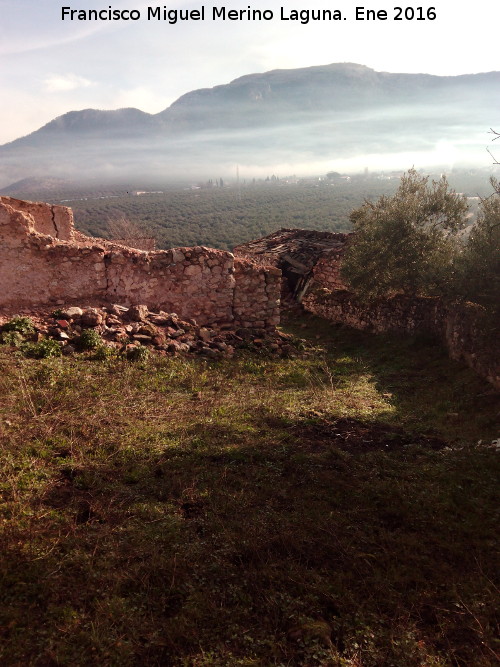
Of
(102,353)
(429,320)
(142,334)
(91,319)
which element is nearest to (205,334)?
(142,334)

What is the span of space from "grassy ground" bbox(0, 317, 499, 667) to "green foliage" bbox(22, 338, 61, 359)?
306 mm

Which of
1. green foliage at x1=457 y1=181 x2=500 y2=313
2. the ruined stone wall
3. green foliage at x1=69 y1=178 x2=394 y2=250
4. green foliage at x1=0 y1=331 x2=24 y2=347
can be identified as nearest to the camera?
green foliage at x1=0 y1=331 x2=24 y2=347

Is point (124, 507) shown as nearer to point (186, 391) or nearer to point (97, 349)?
point (186, 391)

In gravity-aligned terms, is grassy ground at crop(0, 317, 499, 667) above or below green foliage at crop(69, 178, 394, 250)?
below

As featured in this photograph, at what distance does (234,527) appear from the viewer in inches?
153

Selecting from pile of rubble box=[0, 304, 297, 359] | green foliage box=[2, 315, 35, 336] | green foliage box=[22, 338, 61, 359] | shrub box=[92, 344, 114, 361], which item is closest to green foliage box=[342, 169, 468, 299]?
pile of rubble box=[0, 304, 297, 359]

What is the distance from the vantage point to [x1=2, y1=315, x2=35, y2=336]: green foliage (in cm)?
800

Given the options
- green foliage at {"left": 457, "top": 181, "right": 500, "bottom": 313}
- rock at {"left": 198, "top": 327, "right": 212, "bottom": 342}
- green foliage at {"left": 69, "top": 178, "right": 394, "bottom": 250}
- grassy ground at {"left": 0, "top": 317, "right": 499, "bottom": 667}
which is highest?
green foliage at {"left": 69, "top": 178, "right": 394, "bottom": 250}

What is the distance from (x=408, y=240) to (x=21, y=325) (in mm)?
10069

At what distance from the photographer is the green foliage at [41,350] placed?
748cm

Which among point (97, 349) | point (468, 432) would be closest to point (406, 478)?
point (468, 432)

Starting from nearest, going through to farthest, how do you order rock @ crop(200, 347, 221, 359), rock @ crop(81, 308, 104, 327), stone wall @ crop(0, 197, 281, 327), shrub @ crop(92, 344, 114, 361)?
1. shrub @ crop(92, 344, 114, 361)
2. rock @ crop(81, 308, 104, 327)
3. rock @ crop(200, 347, 221, 359)
4. stone wall @ crop(0, 197, 281, 327)

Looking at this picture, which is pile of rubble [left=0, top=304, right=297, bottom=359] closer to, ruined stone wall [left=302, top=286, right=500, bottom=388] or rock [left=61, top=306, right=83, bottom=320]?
rock [left=61, top=306, right=83, bottom=320]

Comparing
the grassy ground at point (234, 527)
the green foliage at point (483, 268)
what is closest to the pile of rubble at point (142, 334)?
the grassy ground at point (234, 527)
